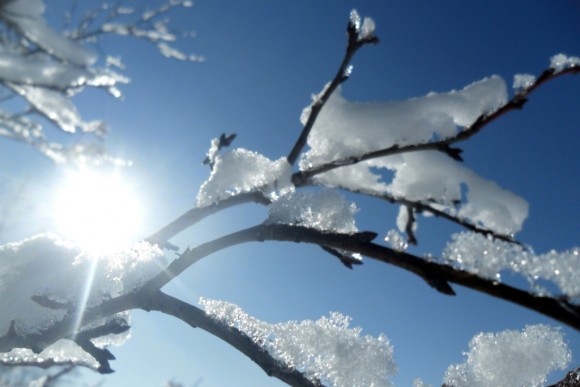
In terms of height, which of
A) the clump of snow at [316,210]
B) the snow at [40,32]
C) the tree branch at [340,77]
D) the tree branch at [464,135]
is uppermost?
the tree branch at [340,77]

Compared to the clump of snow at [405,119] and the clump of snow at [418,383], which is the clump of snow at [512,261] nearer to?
the clump of snow at [405,119]

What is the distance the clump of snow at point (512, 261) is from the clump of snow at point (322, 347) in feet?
3.13

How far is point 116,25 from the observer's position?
108 inches

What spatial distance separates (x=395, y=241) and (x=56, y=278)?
6.20ft

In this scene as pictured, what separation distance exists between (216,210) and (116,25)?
1.37m

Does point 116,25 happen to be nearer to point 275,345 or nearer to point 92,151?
point 92,151

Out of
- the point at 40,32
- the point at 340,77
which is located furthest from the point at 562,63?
the point at 40,32

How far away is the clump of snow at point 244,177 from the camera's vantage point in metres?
2.13

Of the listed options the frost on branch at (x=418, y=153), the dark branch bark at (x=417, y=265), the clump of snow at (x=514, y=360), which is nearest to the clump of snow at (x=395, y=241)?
the dark branch bark at (x=417, y=265)

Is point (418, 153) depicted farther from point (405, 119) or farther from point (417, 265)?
point (417, 265)

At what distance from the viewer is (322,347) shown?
2.07m

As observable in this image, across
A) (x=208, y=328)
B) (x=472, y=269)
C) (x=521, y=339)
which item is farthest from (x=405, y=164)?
(x=521, y=339)

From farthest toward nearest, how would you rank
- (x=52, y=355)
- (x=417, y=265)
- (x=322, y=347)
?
(x=52, y=355) → (x=322, y=347) → (x=417, y=265)

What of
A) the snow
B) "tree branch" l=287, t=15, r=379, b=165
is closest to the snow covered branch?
the snow
